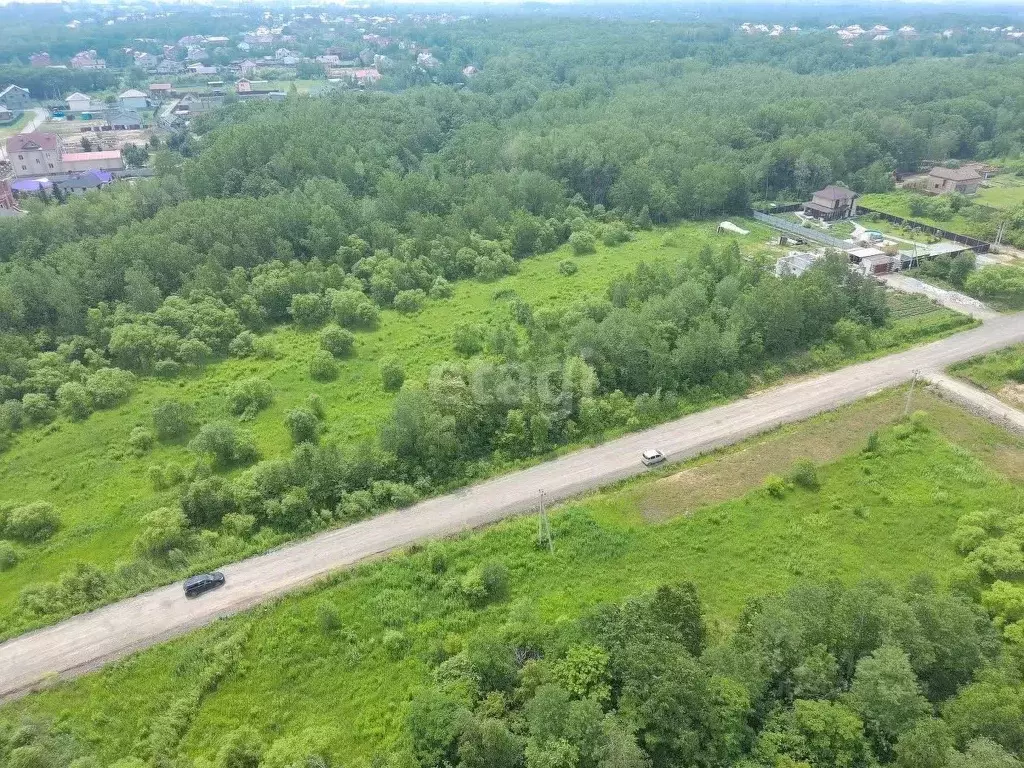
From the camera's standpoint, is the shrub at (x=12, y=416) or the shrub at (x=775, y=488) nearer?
the shrub at (x=775, y=488)

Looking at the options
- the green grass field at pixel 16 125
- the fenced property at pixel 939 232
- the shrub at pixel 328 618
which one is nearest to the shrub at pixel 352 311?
the shrub at pixel 328 618

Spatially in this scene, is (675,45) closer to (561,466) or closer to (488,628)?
(561,466)

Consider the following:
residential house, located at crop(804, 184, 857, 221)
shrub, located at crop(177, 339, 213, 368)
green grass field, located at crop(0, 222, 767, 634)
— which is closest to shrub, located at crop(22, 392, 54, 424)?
green grass field, located at crop(0, 222, 767, 634)

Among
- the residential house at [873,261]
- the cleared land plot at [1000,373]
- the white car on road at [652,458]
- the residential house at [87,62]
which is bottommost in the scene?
the white car on road at [652,458]

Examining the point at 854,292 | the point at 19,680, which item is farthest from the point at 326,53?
the point at 19,680

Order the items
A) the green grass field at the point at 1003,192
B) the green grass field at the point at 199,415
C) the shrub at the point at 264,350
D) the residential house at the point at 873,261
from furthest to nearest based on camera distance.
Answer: the green grass field at the point at 1003,192 < the residential house at the point at 873,261 < the shrub at the point at 264,350 < the green grass field at the point at 199,415

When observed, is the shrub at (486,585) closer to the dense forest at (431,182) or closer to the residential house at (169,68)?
the dense forest at (431,182)

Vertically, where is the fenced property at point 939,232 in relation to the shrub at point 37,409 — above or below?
above
